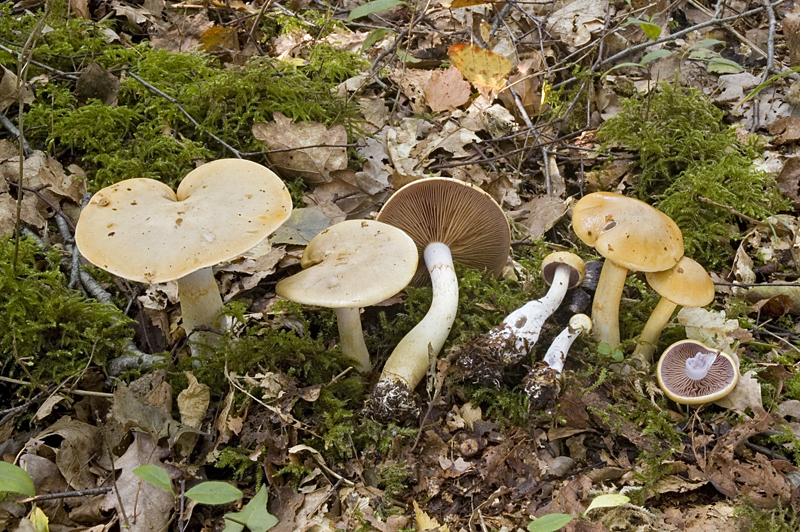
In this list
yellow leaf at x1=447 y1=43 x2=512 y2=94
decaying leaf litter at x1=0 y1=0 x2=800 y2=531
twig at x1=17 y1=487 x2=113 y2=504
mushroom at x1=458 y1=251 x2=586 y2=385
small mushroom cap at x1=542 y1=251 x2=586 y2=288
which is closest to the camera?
twig at x1=17 y1=487 x2=113 y2=504

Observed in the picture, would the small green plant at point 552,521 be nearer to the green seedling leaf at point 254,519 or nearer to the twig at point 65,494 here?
the green seedling leaf at point 254,519

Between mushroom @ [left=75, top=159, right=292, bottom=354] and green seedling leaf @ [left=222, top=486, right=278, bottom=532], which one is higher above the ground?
mushroom @ [left=75, top=159, right=292, bottom=354]

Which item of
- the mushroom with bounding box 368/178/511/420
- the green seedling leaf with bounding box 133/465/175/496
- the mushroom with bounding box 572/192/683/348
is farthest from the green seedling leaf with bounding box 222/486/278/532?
the mushroom with bounding box 572/192/683/348

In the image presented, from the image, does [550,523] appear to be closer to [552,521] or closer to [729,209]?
[552,521]

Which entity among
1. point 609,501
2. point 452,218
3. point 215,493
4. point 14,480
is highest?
point 14,480

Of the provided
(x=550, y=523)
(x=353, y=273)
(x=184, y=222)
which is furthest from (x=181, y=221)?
(x=550, y=523)

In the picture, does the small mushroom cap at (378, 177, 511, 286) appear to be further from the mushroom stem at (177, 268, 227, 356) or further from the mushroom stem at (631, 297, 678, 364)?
the mushroom stem at (177, 268, 227, 356)

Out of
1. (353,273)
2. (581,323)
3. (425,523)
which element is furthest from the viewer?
(581,323)
